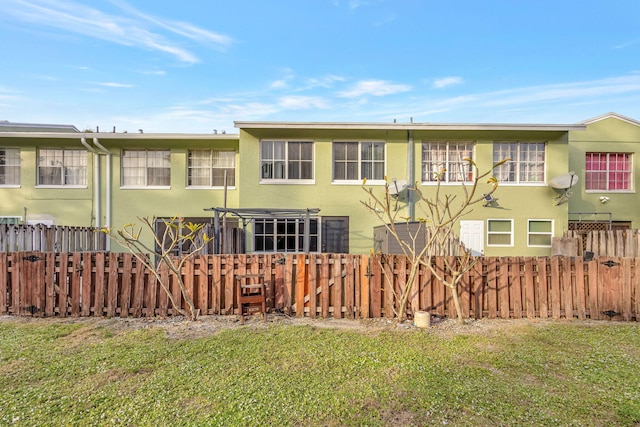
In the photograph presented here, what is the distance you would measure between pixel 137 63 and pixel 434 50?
10548mm

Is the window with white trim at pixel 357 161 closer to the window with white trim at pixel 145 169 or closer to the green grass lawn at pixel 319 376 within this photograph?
the window with white trim at pixel 145 169

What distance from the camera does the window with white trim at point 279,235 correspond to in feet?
41.5

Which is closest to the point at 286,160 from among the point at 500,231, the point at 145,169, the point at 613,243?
the point at 145,169

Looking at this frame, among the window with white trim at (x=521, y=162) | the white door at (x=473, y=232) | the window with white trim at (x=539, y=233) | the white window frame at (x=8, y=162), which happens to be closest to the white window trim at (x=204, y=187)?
the white window frame at (x=8, y=162)

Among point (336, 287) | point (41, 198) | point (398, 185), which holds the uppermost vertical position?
point (398, 185)

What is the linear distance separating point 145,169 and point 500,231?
1381cm

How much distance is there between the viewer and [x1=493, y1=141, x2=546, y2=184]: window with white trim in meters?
12.9

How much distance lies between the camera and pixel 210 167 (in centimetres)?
1354

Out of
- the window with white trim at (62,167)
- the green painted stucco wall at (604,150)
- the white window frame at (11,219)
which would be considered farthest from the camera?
the green painted stucco wall at (604,150)

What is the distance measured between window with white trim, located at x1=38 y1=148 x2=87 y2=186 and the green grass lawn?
9463mm

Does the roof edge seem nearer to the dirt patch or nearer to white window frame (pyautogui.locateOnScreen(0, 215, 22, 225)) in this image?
the dirt patch

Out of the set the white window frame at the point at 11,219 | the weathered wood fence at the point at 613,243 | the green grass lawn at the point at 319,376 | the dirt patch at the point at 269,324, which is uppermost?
the white window frame at the point at 11,219

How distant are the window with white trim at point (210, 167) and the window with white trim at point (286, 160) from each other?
1792 millimetres

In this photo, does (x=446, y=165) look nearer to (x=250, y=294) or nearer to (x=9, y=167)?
(x=250, y=294)
